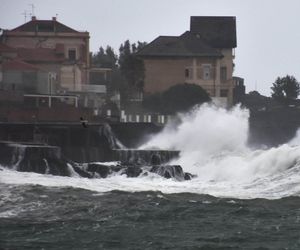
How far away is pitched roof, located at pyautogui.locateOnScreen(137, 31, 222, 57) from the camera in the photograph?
67.6 metres

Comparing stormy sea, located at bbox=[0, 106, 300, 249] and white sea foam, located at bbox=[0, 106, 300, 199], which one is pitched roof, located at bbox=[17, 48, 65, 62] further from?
stormy sea, located at bbox=[0, 106, 300, 249]

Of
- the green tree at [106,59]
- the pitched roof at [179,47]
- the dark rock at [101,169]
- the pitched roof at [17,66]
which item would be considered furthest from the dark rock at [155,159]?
the green tree at [106,59]

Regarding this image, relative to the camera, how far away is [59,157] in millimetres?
31875

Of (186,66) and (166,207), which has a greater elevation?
(186,66)

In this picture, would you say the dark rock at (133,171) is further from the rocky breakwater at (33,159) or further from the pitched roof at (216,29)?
the pitched roof at (216,29)

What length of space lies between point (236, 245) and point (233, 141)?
26429 mm

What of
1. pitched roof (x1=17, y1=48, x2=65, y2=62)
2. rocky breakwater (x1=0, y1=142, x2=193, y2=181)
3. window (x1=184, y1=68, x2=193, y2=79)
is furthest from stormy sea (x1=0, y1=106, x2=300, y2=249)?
window (x1=184, y1=68, x2=193, y2=79)

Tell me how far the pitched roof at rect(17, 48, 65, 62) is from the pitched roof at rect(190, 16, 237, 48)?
1628 cm

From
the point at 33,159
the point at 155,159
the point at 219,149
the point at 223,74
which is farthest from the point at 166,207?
the point at 223,74

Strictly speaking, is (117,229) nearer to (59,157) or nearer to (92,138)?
(59,157)

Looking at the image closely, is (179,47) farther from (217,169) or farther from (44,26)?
(217,169)

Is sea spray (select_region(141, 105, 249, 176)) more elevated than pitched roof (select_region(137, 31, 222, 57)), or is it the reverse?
pitched roof (select_region(137, 31, 222, 57))

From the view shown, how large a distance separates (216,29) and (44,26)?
16.6 meters

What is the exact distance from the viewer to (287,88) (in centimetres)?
7306
